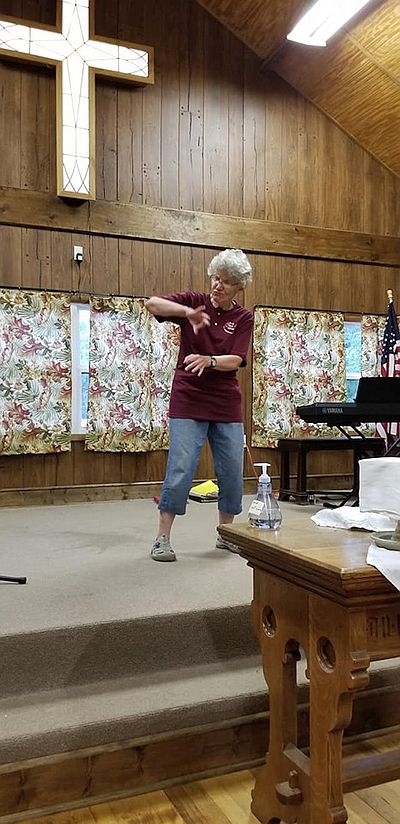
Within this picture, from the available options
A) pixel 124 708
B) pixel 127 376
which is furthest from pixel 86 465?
pixel 124 708

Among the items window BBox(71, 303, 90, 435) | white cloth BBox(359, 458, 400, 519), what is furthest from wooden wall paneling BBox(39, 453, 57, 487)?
white cloth BBox(359, 458, 400, 519)

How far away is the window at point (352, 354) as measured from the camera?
6.07 m

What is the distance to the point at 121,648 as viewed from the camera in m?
2.08

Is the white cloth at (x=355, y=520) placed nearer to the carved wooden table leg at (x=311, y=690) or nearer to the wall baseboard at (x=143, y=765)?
the carved wooden table leg at (x=311, y=690)

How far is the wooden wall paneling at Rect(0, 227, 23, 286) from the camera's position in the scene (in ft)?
15.9

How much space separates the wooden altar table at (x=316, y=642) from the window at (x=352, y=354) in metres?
4.55

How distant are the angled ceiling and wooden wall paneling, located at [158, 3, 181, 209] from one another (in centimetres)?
35

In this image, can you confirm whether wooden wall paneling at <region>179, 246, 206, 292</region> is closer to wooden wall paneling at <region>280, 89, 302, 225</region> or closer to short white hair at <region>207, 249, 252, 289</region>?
wooden wall paneling at <region>280, 89, 302, 225</region>

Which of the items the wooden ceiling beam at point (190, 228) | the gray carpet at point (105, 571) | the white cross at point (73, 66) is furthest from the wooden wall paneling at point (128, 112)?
the gray carpet at point (105, 571)

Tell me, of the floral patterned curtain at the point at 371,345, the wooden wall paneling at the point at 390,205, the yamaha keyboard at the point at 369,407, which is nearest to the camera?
the yamaha keyboard at the point at 369,407

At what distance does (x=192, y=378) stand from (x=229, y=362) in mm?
174

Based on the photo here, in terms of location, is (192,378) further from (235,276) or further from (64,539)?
(64,539)

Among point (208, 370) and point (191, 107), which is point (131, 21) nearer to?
point (191, 107)

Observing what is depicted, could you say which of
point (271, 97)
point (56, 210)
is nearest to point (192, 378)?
point (56, 210)
